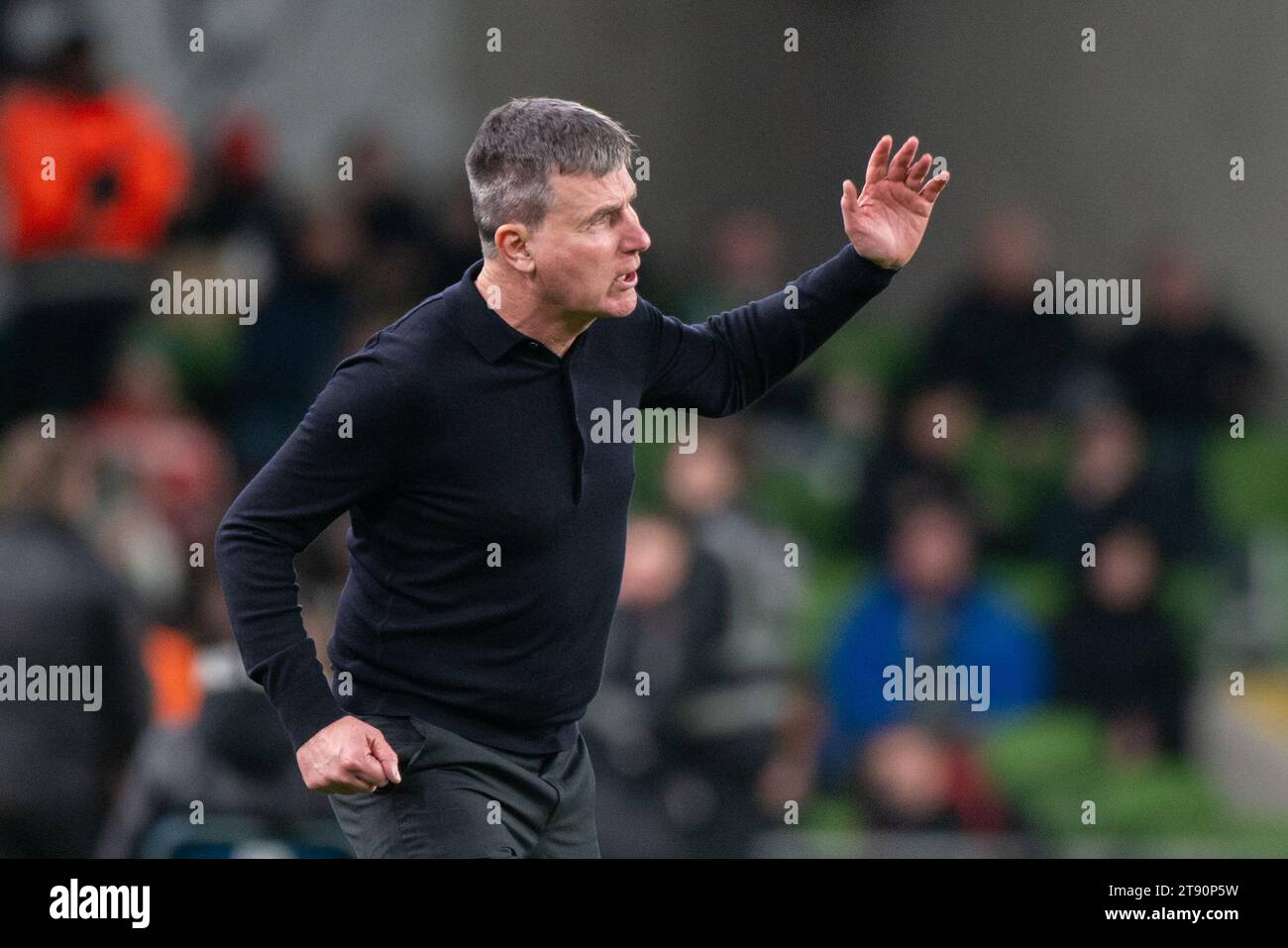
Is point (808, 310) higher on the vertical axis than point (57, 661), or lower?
higher

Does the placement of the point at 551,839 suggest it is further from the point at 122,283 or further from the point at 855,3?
the point at 855,3

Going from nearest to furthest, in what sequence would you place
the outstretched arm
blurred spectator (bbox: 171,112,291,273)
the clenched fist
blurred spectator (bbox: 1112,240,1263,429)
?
the clenched fist → the outstretched arm → blurred spectator (bbox: 1112,240,1263,429) → blurred spectator (bbox: 171,112,291,273)

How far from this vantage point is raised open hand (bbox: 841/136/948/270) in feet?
10.5

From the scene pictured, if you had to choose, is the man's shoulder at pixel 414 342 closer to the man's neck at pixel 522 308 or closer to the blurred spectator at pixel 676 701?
the man's neck at pixel 522 308

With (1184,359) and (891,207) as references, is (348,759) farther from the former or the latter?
(1184,359)

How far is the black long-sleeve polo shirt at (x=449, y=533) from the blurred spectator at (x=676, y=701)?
2507 millimetres

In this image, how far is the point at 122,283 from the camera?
727 cm

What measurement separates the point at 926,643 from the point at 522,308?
3.24 m

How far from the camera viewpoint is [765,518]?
666 cm

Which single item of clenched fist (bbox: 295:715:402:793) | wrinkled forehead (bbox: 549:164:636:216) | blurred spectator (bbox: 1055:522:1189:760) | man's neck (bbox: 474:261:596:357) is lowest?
clenched fist (bbox: 295:715:402:793)

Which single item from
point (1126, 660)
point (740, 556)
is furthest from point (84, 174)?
point (1126, 660)

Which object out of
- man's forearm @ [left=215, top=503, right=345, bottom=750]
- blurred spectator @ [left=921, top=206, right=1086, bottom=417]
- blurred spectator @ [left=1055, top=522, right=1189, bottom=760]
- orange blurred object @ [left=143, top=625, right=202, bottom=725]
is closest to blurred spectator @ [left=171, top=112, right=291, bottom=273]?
orange blurred object @ [left=143, top=625, right=202, bottom=725]

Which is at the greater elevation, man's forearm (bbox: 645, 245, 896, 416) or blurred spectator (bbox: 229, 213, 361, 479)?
blurred spectator (bbox: 229, 213, 361, 479)

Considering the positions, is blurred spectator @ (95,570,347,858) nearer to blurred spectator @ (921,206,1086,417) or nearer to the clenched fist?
the clenched fist
